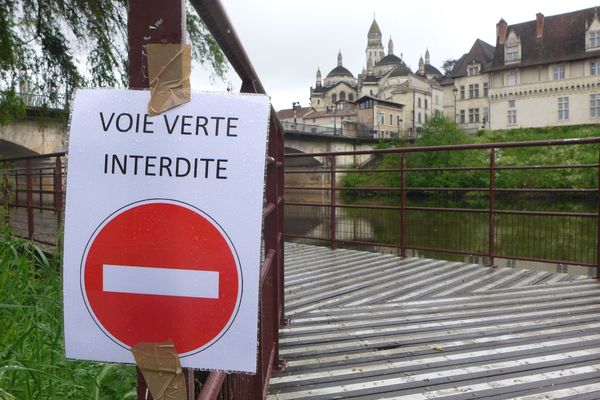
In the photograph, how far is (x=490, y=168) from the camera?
5.26m

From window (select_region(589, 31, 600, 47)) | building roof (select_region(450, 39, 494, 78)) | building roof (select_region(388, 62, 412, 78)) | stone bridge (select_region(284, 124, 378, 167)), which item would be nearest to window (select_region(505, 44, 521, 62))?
building roof (select_region(450, 39, 494, 78))

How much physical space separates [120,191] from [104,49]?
5852 millimetres

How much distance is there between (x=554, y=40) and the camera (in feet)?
168

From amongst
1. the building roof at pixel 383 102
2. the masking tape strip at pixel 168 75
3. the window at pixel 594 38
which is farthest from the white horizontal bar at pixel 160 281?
the building roof at pixel 383 102

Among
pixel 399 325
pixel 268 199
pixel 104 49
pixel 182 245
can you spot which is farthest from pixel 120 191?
pixel 104 49

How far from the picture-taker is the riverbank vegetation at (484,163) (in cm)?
2345

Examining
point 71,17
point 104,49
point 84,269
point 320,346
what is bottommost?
point 320,346

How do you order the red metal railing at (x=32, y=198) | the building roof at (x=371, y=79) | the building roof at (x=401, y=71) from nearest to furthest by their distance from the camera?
the red metal railing at (x=32, y=198) < the building roof at (x=401, y=71) < the building roof at (x=371, y=79)

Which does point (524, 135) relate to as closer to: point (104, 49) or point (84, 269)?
point (104, 49)

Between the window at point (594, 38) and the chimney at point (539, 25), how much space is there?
16.1 feet

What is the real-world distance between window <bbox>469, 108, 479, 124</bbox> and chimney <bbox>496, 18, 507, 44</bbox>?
8165mm

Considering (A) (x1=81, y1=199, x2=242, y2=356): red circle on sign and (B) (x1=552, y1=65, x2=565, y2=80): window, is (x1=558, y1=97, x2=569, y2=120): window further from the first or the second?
(A) (x1=81, y1=199, x2=242, y2=356): red circle on sign

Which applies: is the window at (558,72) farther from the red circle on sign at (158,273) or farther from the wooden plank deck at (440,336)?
the red circle on sign at (158,273)

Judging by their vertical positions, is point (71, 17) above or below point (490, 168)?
above
